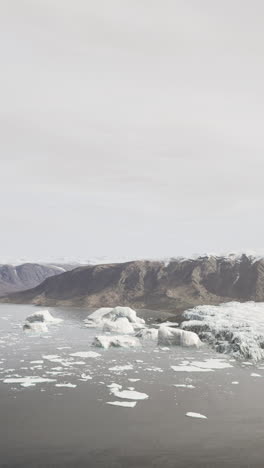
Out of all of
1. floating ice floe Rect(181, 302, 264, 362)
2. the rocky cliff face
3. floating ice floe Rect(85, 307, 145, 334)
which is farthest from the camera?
the rocky cliff face

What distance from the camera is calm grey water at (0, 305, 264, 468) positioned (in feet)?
37.3

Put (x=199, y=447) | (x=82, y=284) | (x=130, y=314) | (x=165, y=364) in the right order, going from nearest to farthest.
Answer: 1. (x=199, y=447)
2. (x=165, y=364)
3. (x=130, y=314)
4. (x=82, y=284)

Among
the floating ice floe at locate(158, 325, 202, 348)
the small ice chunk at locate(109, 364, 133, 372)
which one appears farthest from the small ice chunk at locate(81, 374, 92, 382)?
the floating ice floe at locate(158, 325, 202, 348)

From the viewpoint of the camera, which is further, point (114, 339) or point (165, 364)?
point (114, 339)

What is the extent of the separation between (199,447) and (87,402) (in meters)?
5.65

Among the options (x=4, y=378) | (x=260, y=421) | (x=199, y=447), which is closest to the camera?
(x=199, y=447)

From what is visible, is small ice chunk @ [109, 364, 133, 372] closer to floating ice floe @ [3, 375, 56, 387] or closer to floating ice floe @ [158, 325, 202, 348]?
floating ice floe @ [3, 375, 56, 387]

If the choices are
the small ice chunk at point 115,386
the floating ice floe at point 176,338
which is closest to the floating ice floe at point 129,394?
the small ice chunk at point 115,386

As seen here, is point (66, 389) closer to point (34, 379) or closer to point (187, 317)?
point (34, 379)

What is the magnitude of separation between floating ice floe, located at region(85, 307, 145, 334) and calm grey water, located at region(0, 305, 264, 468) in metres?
19.0

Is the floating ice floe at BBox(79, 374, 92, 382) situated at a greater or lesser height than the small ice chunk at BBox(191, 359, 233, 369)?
greater

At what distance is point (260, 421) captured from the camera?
48.0 ft

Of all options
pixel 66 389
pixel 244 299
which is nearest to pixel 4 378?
pixel 66 389

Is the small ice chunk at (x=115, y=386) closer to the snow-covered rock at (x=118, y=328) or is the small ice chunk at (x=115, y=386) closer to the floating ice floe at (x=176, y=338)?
the floating ice floe at (x=176, y=338)
